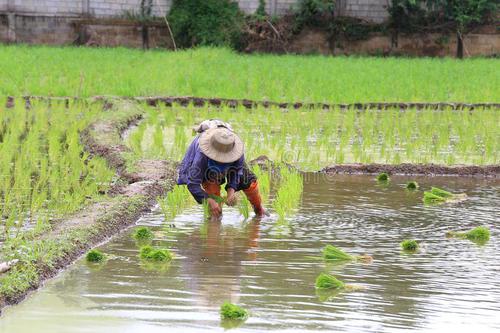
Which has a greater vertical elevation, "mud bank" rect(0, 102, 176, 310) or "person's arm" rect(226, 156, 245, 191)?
"person's arm" rect(226, 156, 245, 191)

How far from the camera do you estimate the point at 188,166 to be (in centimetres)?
629

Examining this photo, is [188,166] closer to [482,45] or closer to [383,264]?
[383,264]

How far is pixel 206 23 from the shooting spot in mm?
22016

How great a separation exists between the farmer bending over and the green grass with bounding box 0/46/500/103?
22.8 ft

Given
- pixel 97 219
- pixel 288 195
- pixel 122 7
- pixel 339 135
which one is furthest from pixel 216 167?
pixel 122 7

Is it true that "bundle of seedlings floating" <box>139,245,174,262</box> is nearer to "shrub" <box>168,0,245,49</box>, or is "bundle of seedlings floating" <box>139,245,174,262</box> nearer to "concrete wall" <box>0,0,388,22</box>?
"shrub" <box>168,0,245,49</box>

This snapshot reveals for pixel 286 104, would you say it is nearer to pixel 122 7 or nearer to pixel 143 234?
pixel 143 234

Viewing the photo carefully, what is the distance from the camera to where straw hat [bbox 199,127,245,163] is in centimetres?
600

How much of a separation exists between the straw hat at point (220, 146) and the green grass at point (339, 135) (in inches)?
95.0

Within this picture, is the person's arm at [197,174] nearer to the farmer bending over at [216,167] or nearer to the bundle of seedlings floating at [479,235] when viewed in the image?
the farmer bending over at [216,167]

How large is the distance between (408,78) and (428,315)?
11.7 metres

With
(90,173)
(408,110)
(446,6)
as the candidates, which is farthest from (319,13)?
(90,173)

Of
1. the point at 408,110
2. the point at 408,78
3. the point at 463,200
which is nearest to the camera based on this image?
the point at 463,200

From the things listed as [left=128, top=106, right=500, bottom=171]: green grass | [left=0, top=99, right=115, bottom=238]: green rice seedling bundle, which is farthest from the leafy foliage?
[left=128, top=106, right=500, bottom=171]: green grass
